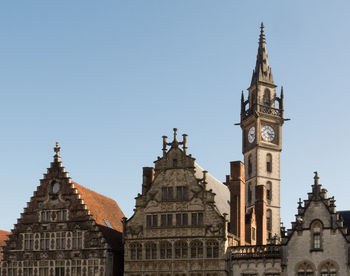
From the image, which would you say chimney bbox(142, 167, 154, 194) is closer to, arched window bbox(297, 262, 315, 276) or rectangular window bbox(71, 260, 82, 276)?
rectangular window bbox(71, 260, 82, 276)

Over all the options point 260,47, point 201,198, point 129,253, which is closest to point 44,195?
point 129,253

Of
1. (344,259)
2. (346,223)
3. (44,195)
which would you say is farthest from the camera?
(44,195)

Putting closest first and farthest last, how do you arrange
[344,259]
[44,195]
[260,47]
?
[344,259] < [44,195] < [260,47]

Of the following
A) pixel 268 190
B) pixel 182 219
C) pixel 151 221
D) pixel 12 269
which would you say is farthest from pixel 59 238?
pixel 268 190

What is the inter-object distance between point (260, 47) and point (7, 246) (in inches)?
1671

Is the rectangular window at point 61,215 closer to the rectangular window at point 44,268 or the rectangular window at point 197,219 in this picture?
the rectangular window at point 44,268

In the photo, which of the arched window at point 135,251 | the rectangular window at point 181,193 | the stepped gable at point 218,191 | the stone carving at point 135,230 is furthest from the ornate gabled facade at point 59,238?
the stepped gable at point 218,191

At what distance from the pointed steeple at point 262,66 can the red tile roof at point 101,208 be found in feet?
84.8

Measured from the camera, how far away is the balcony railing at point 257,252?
187 feet

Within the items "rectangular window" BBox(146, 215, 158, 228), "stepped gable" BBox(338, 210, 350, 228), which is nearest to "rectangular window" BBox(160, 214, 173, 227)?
"rectangular window" BBox(146, 215, 158, 228)

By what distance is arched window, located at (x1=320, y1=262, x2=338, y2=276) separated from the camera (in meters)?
55.2

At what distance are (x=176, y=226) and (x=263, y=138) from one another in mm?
29199

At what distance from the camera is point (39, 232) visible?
62844mm

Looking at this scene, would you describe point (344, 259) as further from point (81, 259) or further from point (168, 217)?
point (81, 259)
